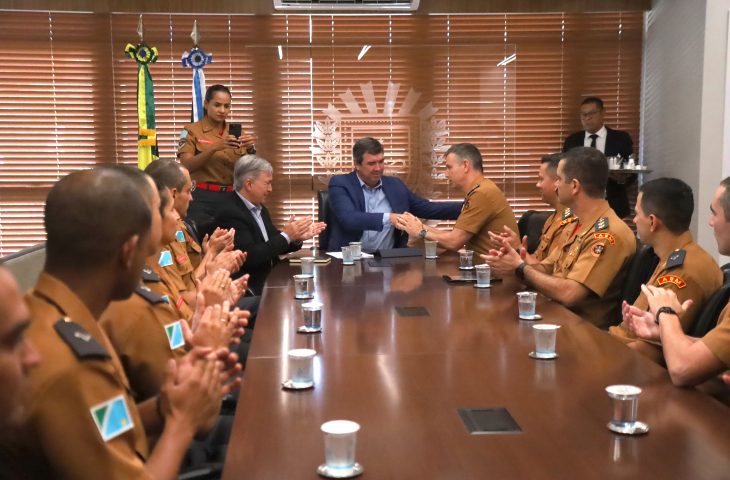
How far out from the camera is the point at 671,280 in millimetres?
2605

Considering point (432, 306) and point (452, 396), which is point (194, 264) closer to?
point (432, 306)

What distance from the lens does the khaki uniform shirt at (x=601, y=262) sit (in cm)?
318

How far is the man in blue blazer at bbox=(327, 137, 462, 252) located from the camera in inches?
196

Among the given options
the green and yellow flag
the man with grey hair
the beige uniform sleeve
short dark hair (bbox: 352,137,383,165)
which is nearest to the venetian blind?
the green and yellow flag

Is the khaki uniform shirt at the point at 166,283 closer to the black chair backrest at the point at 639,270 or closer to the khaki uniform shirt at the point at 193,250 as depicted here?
the khaki uniform shirt at the point at 193,250

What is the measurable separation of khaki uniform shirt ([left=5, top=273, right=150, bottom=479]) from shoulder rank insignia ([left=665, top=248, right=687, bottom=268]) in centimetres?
186

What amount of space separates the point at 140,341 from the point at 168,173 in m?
1.44

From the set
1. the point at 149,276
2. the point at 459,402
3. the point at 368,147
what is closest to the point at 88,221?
the point at 459,402

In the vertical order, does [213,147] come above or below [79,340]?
above

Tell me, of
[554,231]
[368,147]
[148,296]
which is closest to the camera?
[148,296]

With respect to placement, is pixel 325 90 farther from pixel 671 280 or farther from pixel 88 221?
pixel 88 221

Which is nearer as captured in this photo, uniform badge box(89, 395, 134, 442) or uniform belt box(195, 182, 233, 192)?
uniform badge box(89, 395, 134, 442)

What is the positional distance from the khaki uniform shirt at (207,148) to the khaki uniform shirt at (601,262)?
318cm

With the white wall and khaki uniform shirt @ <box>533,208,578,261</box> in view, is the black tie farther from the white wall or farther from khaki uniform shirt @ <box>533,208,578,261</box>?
khaki uniform shirt @ <box>533,208,578,261</box>
